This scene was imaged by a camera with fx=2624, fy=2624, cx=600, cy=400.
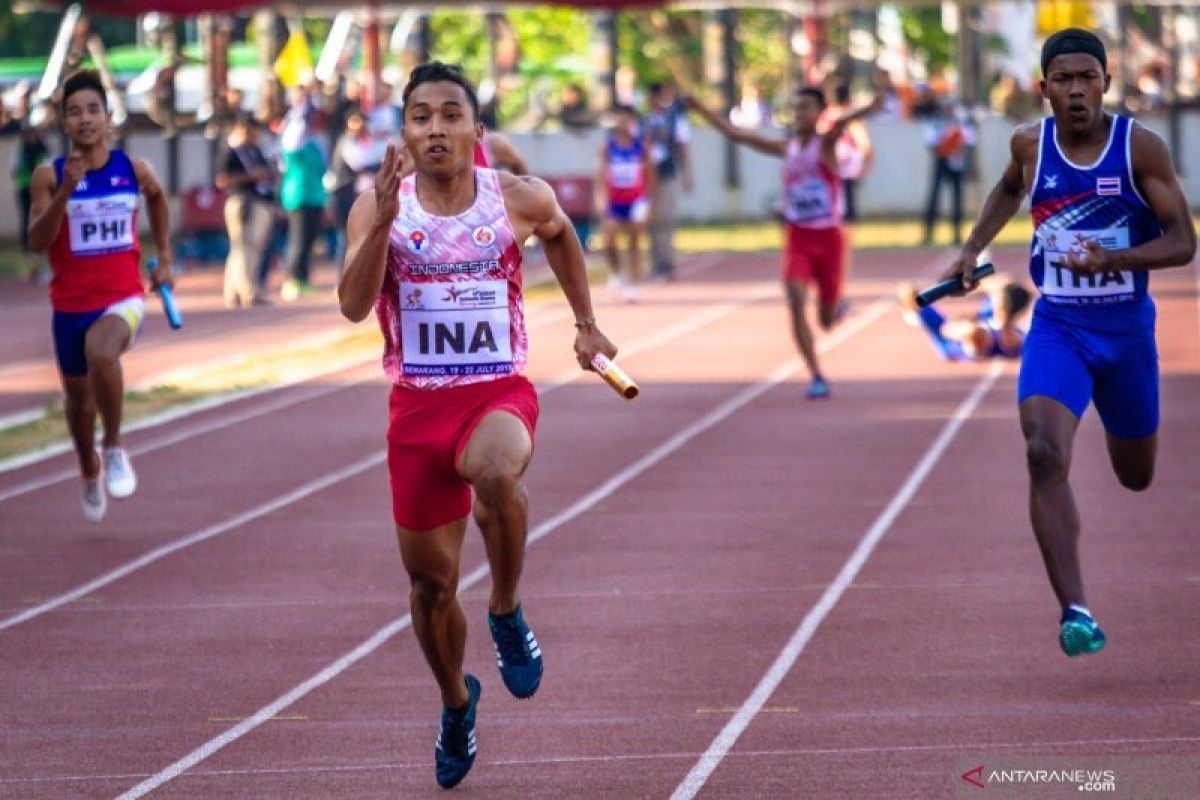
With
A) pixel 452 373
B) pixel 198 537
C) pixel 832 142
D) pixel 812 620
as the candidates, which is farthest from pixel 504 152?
pixel 452 373

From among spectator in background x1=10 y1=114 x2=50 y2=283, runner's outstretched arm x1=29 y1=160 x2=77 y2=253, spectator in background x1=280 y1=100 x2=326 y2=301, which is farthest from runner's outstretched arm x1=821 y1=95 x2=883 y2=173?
spectator in background x1=10 y1=114 x2=50 y2=283

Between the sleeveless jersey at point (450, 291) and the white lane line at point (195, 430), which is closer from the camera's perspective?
the sleeveless jersey at point (450, 291)

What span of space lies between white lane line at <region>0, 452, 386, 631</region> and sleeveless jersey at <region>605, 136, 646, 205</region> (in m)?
11.2

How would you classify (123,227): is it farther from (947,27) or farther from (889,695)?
(947,27)

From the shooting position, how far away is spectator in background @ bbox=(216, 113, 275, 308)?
994 inches

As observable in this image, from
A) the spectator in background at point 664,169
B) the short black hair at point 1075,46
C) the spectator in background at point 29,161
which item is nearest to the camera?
the short black hair at point 1075,46

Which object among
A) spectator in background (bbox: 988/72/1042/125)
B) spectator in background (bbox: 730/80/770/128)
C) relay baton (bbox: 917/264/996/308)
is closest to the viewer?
relay baton (bbox: 917/264/996/308)

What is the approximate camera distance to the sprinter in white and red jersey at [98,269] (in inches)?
461

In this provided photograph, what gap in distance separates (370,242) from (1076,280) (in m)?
2.67

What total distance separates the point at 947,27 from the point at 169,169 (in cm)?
1914

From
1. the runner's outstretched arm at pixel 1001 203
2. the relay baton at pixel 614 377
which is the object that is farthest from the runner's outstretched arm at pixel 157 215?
the relay baton at pixel 614 377

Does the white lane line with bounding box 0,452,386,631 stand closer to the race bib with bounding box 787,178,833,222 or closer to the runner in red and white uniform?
the runner in red and white uniform

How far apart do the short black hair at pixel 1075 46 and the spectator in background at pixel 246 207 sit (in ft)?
57.6

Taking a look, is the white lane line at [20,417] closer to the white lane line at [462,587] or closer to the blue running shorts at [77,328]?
the white lane line at [462,587]
